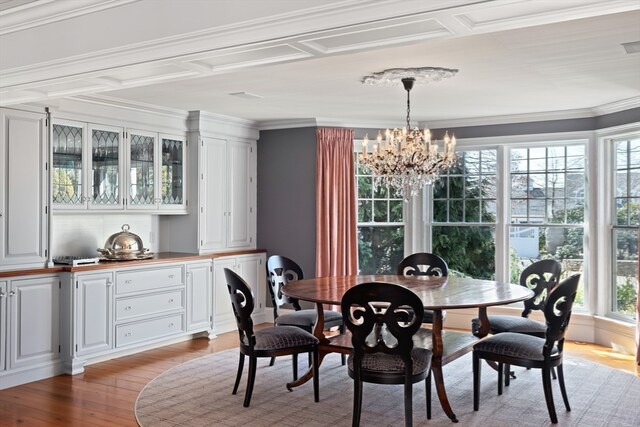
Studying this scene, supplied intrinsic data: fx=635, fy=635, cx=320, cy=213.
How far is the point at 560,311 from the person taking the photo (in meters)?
4.00

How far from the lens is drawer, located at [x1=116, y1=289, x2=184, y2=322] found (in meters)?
5.61

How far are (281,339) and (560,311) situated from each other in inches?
71.9

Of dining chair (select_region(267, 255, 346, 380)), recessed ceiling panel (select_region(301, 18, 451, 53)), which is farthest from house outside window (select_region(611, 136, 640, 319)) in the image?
recessed ceiling panel (select_region(301, 18, 451, 53))

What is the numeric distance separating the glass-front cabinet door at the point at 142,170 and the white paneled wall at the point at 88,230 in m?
0.31

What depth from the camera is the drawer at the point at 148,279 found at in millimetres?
5609

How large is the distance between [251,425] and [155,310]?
94.4 inches

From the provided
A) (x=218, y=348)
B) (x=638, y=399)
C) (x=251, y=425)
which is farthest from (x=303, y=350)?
(x=638, y=399)

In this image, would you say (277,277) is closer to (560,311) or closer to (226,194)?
(226,194)

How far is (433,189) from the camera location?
7.39m

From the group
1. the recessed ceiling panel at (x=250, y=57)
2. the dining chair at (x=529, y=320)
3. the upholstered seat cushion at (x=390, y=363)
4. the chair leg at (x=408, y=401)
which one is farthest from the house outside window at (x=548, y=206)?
→ the recessed ceiling panel at (x=250, y=57)

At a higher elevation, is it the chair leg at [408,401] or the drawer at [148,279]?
the drawer at [148,279]

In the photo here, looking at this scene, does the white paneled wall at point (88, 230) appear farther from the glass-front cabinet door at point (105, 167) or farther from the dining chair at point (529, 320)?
the dining chair at point (529, 320)

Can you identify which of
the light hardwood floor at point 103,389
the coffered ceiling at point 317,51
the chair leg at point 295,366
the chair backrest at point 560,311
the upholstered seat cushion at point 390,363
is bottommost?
the light hardwood floor at point 103,389

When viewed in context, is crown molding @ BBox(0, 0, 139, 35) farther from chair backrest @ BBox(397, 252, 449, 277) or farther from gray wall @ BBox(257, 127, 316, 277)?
gray wall @ BBox(257, 127, 316, 277)
